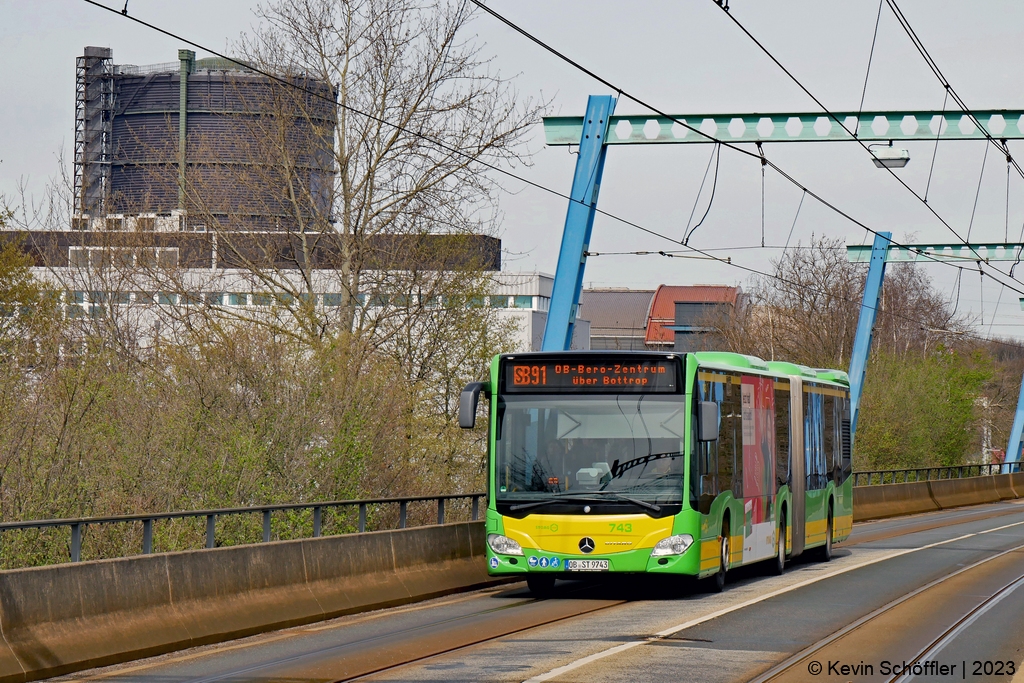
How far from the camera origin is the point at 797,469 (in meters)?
22.4

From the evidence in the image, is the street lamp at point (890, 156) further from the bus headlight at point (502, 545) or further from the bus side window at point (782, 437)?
the bus headlight at point (502, 545)

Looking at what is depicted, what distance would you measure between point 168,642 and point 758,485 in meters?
10.6

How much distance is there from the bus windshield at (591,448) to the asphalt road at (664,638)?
1.38 metres

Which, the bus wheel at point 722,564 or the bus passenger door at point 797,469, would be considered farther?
the bus passenger door at point 797,469

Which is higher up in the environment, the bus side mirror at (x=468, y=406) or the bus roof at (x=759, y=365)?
the bus roof at (x=759, y=365)

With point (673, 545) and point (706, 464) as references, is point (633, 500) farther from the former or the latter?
point (706, 464)

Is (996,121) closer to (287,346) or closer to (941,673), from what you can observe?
(287,346)

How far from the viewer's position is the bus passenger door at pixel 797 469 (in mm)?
22266

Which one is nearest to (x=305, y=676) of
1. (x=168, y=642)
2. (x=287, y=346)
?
(x=168, y=642)

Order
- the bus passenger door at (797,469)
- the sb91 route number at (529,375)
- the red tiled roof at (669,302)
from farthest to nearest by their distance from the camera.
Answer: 1. the red tiled roof at (669,302)
2. the bus passenger door at (797,469)
3. the sb91 route number at (529,375)

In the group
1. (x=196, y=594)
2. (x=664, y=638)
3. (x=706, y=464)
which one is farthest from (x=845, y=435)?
(x=196, y=594)

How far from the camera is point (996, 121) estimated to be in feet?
76.7

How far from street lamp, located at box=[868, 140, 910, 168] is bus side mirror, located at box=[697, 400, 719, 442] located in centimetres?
934

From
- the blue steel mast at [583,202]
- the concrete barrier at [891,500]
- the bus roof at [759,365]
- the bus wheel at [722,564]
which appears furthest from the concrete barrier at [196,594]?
the concrete barrier at [891,500]
